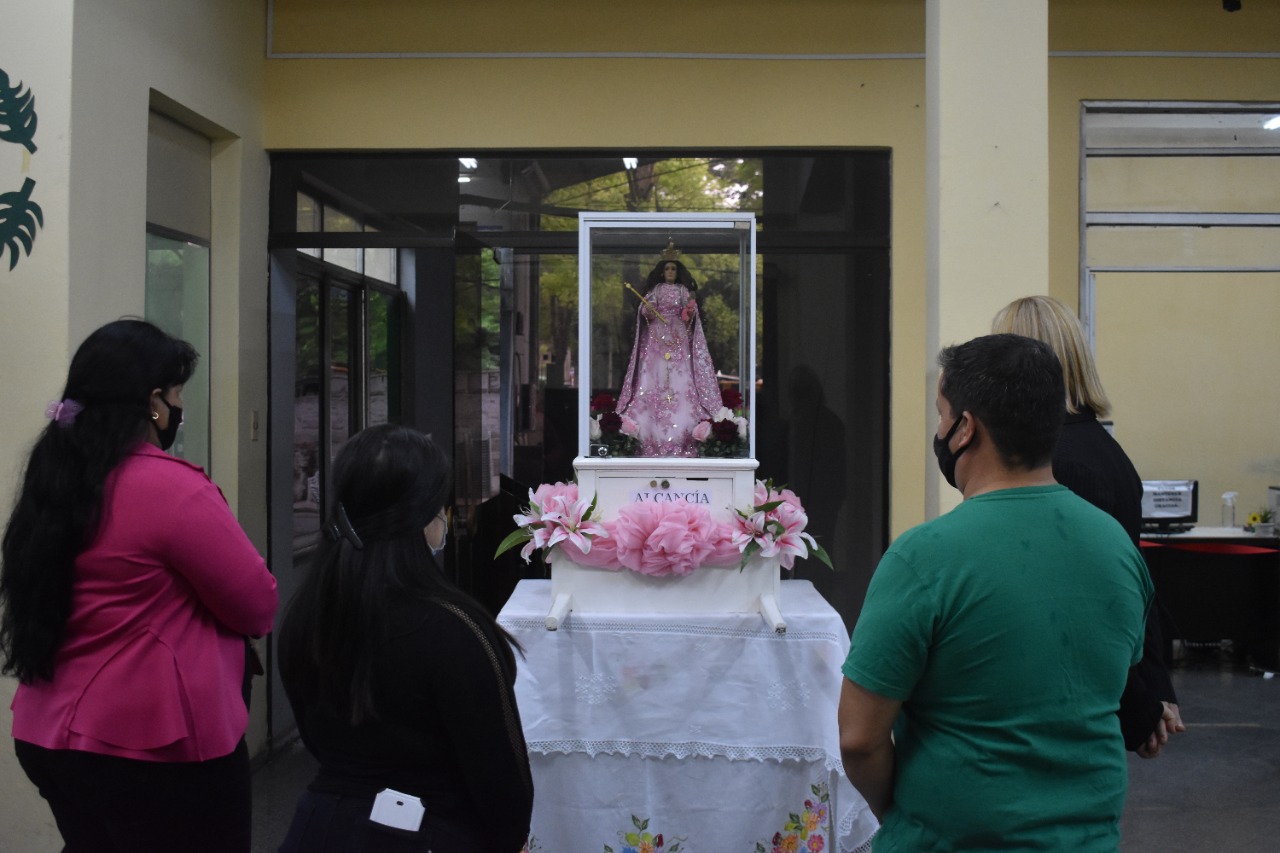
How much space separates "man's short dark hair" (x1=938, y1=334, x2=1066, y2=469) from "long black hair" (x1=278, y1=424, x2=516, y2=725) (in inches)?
30.8

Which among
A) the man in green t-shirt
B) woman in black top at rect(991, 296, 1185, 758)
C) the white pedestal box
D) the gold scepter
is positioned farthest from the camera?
the gold scepter

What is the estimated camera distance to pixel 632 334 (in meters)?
3.77

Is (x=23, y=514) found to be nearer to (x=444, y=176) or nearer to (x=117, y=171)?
(x=117, y=171)

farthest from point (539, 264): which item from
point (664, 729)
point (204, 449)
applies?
point (664, 729)

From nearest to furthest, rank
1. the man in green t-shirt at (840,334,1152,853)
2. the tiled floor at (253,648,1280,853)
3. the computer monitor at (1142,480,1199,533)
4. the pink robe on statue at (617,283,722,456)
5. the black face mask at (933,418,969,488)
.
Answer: the man in green t-shirt at (840,334,1152,853)
the black face mask at (933,418,969,488)
the pink robe on statue at (617,283,722,456)
the tiled floor at (253,648,1280,853)
the computer monitor at (1142,480,1199,533)

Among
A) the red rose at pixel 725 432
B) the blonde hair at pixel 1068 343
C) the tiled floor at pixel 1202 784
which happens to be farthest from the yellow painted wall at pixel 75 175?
the blonde hair at pixel 1068 343

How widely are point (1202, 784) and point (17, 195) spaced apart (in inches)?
187

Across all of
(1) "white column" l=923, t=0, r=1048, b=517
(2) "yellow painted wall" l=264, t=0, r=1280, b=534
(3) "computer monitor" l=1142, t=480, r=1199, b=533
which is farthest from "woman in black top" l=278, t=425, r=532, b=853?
(3) "computer monitor" l=1142, t=480, r=1199, b=533

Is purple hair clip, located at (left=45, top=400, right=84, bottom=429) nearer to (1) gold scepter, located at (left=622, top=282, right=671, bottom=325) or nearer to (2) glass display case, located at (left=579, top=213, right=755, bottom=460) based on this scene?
(2) glass display case, located at (left=579, top=213, right=755, bottom=460)

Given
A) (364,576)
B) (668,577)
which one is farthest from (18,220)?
(364,576)

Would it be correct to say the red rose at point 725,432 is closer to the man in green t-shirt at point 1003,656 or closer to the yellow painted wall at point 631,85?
the yellow painted wall at point 631,85

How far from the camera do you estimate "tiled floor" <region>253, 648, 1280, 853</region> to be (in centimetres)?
394

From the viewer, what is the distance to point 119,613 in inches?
81.4

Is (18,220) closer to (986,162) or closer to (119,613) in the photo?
(119,613)
